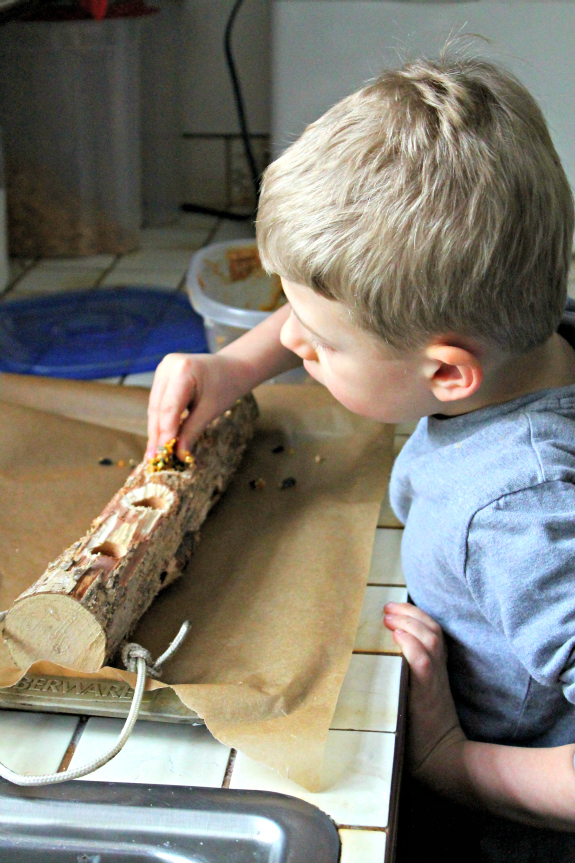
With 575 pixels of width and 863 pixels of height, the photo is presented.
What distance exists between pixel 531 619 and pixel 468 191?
312mm

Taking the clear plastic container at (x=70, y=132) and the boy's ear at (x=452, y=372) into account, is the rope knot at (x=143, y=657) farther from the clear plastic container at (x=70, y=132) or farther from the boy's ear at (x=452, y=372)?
the clear plastic container at (x=70, y=132)

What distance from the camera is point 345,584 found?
831 millimetres

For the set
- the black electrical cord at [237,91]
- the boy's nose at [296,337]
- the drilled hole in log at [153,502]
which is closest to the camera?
the boy's nose at [296,337]

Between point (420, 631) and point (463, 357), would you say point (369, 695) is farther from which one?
point (463, 357)

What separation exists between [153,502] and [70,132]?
1042mm

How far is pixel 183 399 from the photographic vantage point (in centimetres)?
90

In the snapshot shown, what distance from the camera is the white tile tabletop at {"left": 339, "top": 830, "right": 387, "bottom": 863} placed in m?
0.56

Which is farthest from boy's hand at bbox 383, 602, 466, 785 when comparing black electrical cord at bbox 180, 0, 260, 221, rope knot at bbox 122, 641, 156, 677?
black electrical cord at bbox 180, 0, 260, 221

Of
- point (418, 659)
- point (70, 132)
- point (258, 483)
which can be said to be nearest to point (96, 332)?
point (70, 132)

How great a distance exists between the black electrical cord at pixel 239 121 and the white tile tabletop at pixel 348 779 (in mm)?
1463

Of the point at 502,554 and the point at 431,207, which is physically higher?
the point at 431,207

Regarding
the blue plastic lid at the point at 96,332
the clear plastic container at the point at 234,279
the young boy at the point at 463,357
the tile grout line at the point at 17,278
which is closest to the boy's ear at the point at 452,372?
the young boy at the point at 463,357

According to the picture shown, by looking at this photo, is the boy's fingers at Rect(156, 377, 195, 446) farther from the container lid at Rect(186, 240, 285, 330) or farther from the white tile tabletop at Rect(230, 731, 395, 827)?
the container lid at Rect(186, 240, 285, 330)

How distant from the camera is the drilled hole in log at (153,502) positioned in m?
0.85
